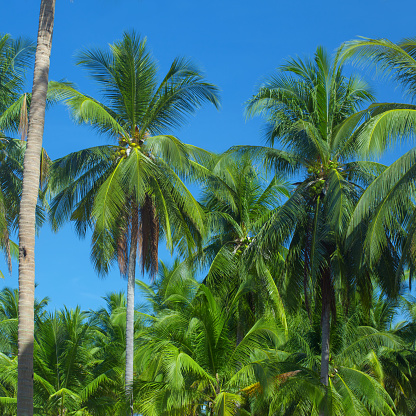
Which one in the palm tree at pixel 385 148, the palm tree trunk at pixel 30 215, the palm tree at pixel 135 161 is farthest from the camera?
the palm tree at pixel 135 161

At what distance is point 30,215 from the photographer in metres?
10.9

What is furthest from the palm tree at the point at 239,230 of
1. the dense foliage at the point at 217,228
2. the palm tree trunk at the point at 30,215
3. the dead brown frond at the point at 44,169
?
the palm tree trunk at the point at 30,215

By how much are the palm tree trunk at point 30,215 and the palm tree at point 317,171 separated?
857 centimetres

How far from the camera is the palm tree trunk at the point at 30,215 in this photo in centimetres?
983

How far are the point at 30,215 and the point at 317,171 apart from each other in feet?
35.2

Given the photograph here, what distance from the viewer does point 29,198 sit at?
36.0 feet

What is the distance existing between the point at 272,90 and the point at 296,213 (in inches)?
165

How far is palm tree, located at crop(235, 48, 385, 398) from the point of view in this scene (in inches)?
724

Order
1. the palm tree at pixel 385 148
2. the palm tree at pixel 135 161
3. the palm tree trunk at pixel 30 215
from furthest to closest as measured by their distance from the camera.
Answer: the palm tree at pixel 135 161
the palm tree at pixel 385 148
the palm tree trunk at pixel 30 215

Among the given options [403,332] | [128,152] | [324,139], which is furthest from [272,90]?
[403,332]

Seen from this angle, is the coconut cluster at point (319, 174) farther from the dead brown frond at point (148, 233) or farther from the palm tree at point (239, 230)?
the dead brown frond at point (148, 233)

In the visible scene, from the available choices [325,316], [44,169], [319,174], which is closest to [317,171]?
[319,174]

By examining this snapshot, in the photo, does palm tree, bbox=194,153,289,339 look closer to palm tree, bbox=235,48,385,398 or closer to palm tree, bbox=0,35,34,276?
palm tree, bbox=235,48,385,398

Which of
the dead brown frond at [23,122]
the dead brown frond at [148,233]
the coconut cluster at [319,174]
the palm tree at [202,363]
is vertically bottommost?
the palm tree at [202,363]
